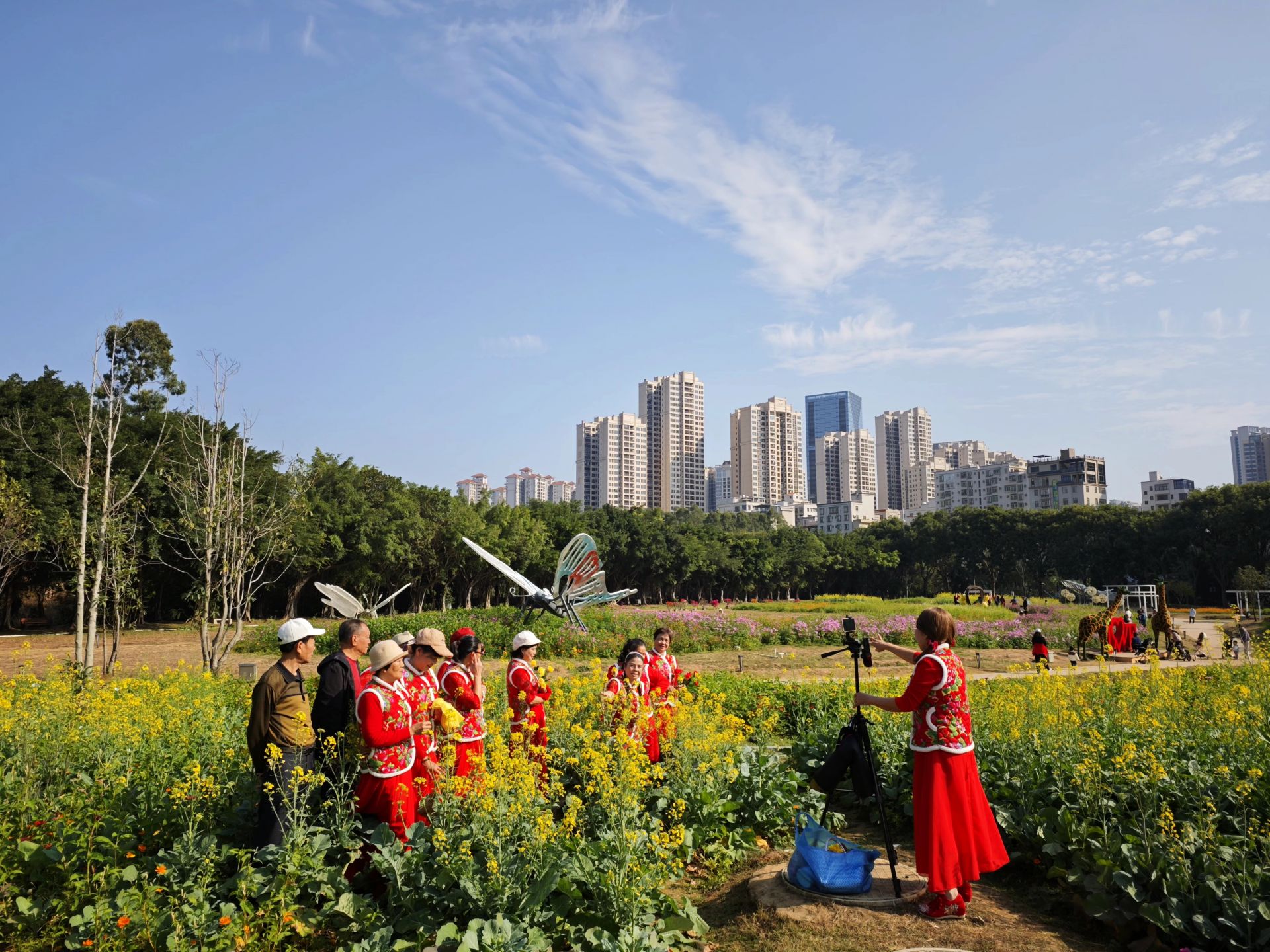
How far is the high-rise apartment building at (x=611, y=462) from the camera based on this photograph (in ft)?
452

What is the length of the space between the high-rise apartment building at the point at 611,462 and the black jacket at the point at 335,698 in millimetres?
130957

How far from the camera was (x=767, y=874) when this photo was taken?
16.6ft

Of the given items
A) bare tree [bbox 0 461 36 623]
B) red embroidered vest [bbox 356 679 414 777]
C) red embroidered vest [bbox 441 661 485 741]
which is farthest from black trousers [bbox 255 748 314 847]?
bare tree [bbox 0 461 36 623]

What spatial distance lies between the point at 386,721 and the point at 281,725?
0.66 metres

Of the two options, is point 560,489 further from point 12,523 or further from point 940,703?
point 940,703

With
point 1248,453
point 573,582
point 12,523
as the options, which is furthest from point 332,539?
point 1248,453

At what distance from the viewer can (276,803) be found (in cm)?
445

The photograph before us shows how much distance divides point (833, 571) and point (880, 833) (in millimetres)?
67532

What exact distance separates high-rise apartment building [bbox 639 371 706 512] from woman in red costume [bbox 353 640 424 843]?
136 meters

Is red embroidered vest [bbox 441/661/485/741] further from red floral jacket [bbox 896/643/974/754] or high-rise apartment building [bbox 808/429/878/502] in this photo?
high-rise apartment building [bbox 808/429/878/502]

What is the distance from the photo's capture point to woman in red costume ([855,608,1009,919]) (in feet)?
14.6

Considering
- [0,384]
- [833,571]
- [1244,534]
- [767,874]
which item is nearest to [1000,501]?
[833,571]

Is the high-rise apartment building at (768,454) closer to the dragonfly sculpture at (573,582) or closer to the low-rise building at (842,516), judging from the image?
the low-rise building at (842,516)

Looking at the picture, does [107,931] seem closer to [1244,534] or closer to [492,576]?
[492,576]
